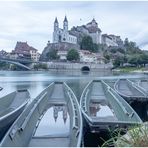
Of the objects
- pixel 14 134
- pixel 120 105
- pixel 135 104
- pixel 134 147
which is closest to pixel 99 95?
pixel 135 104

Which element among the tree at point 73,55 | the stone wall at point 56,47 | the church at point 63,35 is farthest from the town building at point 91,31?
the tree at point 73,55

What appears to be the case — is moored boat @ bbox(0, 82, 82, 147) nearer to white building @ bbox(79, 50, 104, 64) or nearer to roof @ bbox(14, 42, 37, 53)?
white building @ bbox(79, 50, 104, 64)

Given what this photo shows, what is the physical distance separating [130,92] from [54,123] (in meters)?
10.8

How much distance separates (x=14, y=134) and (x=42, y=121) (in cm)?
527

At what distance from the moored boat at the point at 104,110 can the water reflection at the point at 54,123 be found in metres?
1.00

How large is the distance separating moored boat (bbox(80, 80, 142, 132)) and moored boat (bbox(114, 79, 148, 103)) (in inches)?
38.7

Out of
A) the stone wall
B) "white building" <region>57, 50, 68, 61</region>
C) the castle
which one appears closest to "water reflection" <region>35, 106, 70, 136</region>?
"white building" <region>57, 50, 68, 61</region>

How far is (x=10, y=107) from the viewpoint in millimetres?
17125

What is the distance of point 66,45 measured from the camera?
125m

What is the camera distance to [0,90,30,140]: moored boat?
37.1ft

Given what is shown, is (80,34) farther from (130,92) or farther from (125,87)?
(130,92)

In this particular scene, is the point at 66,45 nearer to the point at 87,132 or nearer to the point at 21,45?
the point at 21,45

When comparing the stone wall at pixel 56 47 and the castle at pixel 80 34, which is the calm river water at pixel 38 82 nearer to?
the stone wall at pixel 56 47

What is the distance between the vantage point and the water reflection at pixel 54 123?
38.7 ft
